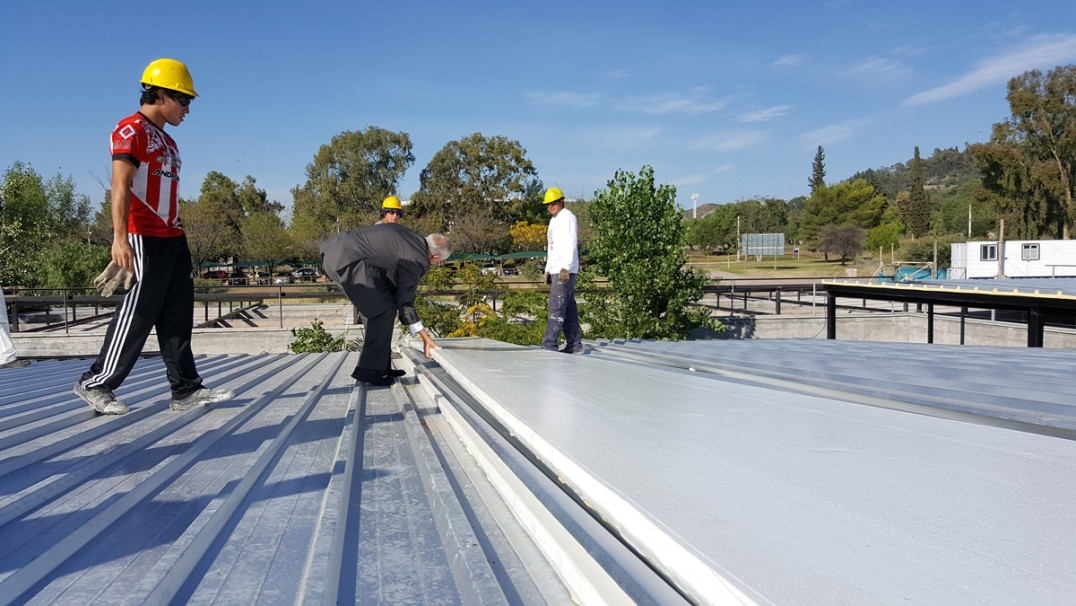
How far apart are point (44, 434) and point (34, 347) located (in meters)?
13.9

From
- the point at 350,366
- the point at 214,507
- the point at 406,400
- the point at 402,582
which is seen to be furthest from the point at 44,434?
the point at 350,366

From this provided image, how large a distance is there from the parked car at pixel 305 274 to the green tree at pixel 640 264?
30793 mm

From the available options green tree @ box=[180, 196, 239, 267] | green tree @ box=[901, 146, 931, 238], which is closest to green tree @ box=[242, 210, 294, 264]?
green tree @ box=[180, 196, 239, 267]

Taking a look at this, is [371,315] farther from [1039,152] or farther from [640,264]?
[1039,152]

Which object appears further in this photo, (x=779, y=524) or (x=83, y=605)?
(x=83, y=605)

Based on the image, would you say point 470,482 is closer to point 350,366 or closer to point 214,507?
point 214,507

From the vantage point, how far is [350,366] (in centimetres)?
554

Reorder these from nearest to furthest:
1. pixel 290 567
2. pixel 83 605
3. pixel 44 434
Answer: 1. pixel 83 605
2. pixel 290 567
3. pixel 44 434

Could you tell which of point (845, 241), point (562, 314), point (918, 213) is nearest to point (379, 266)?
point (562, 314)

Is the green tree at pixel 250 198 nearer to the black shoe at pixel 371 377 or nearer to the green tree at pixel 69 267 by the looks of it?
the green tree at pixel 69 267

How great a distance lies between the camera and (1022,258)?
86.8 feet

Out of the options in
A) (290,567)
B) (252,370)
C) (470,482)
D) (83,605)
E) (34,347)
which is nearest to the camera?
(83,605)

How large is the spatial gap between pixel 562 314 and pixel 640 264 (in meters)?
8.96

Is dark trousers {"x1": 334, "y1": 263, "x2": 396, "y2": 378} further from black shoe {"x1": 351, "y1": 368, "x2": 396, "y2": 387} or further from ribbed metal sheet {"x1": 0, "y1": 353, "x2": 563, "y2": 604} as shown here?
ribbed metal sheet {"x1": 0, "y1": 353, "x2": 563, "y2": 604}
